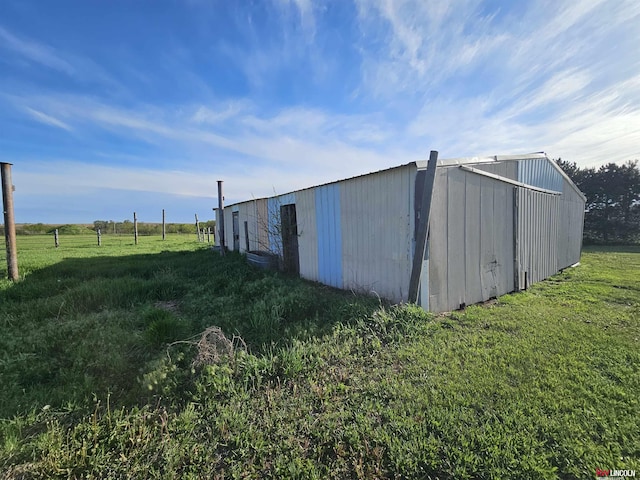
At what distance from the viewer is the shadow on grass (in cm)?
279

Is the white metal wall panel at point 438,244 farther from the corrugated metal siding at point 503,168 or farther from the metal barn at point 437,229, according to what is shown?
the corrugated metal siding at point 503,168

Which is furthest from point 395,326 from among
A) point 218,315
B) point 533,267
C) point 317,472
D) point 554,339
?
point 533,267

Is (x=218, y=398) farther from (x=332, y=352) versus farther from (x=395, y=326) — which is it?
(x=395, y=326)

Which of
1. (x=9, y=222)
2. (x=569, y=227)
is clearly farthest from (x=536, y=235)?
(x=9, y=222)

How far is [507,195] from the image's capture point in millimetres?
5594

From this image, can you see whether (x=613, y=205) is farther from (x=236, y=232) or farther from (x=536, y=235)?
(x=236, y=232)

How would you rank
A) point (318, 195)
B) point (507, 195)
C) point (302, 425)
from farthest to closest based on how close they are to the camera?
1. point (318, 195)
2. point (507, 195)
3. point (302, 425)

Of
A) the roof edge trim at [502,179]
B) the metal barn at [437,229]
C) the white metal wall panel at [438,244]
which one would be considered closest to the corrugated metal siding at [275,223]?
the metal barn at [437,229]

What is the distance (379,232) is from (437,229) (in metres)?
0.98

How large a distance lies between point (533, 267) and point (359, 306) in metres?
4.82

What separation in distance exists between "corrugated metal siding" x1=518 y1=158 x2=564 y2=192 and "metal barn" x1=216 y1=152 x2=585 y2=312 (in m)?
0.02

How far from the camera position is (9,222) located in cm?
659

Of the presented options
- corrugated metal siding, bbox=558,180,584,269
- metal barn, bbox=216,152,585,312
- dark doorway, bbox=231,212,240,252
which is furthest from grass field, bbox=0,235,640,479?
dark doorway, bbox=231,212,240,252

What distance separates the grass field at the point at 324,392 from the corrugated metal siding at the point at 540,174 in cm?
294
